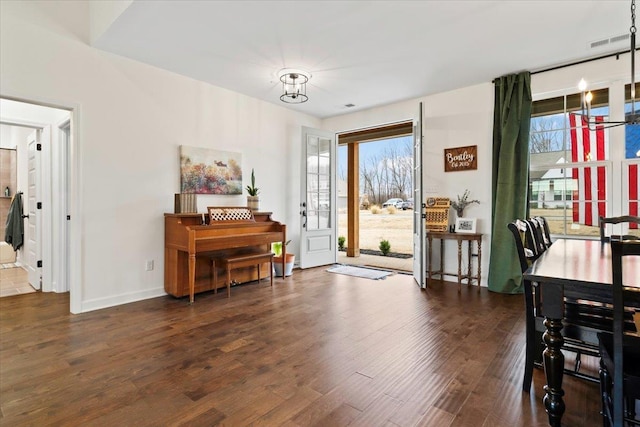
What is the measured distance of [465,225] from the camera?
14.3ft

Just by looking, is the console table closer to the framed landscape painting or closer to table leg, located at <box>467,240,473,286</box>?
table leg, located at <box>467,240,473,286</box>

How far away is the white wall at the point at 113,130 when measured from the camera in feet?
9.82

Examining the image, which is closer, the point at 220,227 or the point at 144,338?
the point at 144,338

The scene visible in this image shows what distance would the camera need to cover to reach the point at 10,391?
1.86 m

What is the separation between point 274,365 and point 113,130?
9.87ft

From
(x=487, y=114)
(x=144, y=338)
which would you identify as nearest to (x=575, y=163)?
(x=487, y=114)

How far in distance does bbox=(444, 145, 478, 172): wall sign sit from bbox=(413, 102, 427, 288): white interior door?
0.49 m

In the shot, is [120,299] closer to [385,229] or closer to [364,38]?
[364,38]

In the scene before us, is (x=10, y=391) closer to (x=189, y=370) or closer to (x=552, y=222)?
(x=189, y=370)

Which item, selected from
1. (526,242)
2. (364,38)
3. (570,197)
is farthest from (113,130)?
(570,197)

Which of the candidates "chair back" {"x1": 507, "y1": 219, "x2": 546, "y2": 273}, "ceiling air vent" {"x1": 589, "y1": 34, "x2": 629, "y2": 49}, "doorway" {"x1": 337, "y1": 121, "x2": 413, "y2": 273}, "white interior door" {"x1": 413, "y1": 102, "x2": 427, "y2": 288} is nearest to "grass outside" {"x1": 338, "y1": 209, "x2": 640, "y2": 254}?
"doorway" {"x1": 337, "y1": 121, "x2": 413, "y2": 273}

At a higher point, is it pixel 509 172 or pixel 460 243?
pixel 509 172

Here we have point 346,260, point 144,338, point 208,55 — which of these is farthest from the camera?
point 346,260

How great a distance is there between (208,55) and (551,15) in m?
3.26
